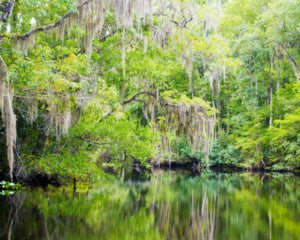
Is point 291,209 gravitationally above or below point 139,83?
below

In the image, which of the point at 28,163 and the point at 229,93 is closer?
the point at 28,163

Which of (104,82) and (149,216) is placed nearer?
A: (149,216)

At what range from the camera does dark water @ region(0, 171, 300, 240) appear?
19.5 ft

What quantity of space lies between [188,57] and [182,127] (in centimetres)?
252

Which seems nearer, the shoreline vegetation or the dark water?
the dark water

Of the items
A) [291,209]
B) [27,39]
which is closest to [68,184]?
[27,39]

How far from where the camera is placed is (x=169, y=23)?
33.7 feet

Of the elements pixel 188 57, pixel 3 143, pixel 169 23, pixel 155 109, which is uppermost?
pixel 169 23

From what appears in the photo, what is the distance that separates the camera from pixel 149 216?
25.3 feet

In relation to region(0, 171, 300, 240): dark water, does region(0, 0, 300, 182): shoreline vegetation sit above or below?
above

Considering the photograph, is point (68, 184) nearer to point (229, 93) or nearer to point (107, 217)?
point (107, 217)

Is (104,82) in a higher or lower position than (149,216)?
higher

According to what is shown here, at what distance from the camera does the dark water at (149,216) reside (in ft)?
19.5

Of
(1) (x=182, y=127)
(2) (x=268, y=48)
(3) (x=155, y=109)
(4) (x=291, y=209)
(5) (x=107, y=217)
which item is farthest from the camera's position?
(2) (x=268, y=48)
